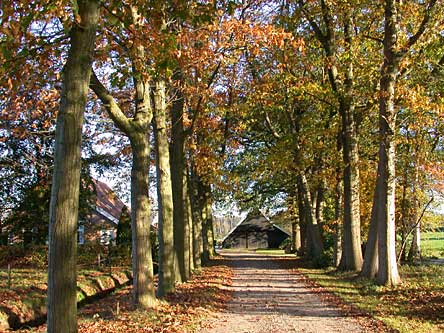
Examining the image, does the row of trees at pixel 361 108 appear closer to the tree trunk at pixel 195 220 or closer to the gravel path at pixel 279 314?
the gravel path at pixel 279 314

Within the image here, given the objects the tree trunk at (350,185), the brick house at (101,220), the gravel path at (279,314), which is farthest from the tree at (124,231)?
the gravel path at (279,314)

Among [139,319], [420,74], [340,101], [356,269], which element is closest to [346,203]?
[356,269]

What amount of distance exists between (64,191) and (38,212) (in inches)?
961

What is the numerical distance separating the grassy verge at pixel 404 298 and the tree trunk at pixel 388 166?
0.59m

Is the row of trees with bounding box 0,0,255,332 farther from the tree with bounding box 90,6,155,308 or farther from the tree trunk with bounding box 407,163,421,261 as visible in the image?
the tree trunk with bounding box 407,163,421,261

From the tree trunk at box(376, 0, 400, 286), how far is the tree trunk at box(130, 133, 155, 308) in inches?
275

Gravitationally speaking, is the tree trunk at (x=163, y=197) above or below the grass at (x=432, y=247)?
above

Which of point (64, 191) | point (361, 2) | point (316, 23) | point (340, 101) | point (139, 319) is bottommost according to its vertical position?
point (139, 319)

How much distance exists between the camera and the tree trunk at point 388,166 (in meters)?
14.6

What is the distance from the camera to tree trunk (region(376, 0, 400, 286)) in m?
14.6

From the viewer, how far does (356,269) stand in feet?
64.2

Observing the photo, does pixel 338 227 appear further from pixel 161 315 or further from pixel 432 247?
pixel 432 247

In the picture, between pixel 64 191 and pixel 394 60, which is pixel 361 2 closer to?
pixel 394 60

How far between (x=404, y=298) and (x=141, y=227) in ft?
22.1
